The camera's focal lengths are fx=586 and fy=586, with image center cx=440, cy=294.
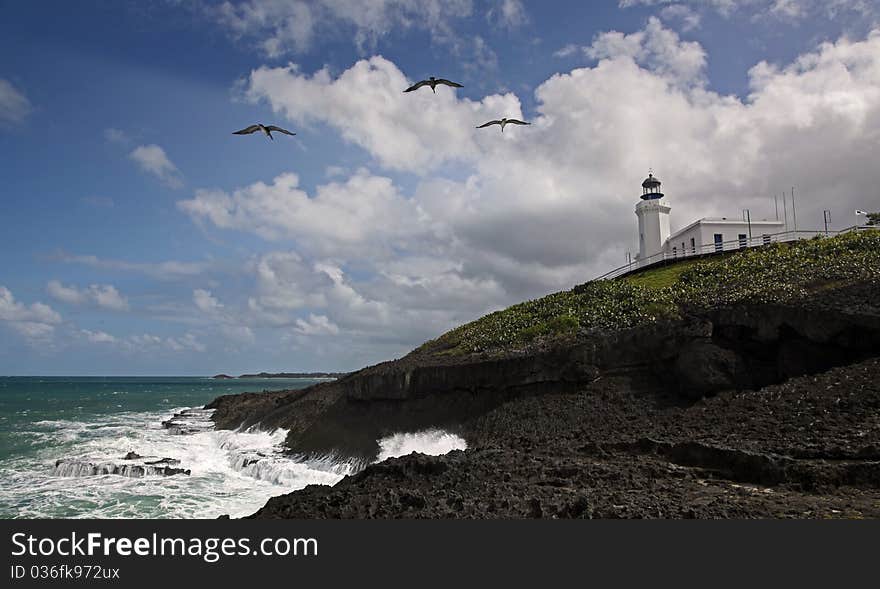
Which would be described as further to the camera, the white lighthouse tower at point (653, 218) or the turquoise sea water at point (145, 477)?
the white lighthouse tower at point (653, 218)

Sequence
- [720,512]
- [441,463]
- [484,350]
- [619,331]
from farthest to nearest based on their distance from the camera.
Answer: [484,350] < [619,331] < [441,463] < [720,512]

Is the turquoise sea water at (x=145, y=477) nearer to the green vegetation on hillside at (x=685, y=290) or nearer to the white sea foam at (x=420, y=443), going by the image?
the white sea foam at (x=420, y=443)

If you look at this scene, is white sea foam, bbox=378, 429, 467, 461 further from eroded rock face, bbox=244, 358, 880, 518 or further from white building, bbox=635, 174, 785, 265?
white building, bbox=635, 174, 785, 265

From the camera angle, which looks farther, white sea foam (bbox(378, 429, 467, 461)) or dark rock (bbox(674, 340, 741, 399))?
white sea foam (bbox(378, 429, 467, 461))

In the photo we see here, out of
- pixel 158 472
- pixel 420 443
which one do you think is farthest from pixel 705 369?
pixel 158 472

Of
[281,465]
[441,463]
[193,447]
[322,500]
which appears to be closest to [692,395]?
[441,463]

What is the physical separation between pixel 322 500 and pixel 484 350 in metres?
18.4

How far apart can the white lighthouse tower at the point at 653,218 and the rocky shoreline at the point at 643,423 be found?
29487mm

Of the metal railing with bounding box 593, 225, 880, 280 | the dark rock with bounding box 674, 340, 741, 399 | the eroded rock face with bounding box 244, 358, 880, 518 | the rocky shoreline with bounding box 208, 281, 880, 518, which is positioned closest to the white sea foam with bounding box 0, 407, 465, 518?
the rocky shoreline with bounding box 208, 281, 880, 518

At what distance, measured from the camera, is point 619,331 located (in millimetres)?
24641

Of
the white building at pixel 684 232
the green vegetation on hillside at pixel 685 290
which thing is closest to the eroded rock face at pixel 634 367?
the green vegetation on hillside at pixel 685 290

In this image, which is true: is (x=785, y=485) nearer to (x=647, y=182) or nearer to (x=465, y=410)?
(x=465, y=410)

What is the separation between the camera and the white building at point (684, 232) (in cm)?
4422

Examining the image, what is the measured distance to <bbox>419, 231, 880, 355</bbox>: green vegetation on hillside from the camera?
933 inches
